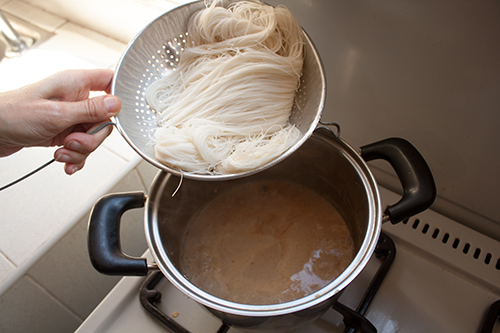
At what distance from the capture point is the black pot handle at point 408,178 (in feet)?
1.85

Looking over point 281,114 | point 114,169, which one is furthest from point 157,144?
point 114,169

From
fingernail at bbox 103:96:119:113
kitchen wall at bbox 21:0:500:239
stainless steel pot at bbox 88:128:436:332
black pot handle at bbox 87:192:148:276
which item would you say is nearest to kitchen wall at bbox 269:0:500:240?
kitchen wall at bbox 21:0:500:239

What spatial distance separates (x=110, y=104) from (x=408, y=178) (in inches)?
20.6

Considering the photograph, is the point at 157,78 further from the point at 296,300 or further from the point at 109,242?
the point at 296,300

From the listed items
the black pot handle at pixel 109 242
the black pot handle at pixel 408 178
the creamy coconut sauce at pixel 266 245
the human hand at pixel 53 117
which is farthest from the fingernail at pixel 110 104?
the black pot handle at pixel 408 178

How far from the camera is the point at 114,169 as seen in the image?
1.01 metres

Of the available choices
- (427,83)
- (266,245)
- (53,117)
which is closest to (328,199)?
(266,245)

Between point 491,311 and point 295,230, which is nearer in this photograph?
point 491,311

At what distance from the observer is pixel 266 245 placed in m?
0.75

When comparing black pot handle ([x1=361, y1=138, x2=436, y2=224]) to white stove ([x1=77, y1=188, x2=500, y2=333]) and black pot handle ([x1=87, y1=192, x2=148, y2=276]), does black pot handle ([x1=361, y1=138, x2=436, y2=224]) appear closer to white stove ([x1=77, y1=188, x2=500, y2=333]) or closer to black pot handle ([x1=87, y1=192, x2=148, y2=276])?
white stove ([x1=77, y1=188, x2=500, y2=333])

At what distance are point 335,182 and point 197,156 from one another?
1.07 ft

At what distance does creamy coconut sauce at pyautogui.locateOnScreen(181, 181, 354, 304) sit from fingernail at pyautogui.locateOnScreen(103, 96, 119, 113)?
35 cm

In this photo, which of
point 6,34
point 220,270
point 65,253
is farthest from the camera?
point 6,34

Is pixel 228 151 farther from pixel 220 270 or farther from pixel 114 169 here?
pixel 114 169
